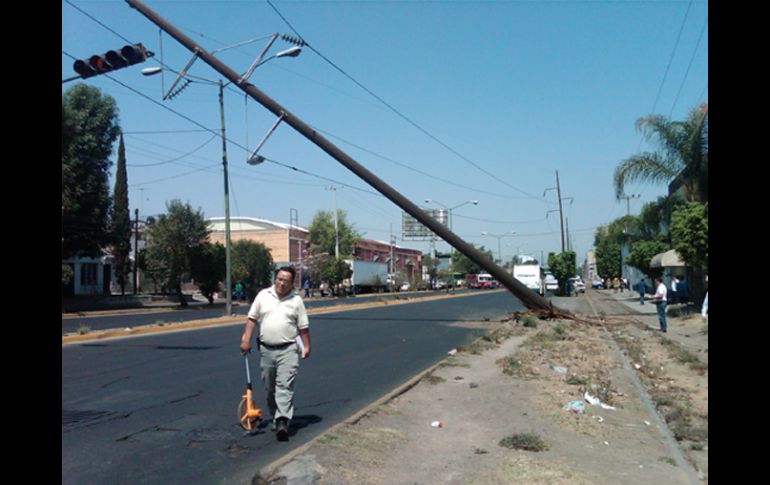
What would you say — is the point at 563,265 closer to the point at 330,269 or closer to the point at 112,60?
the point at 330,269

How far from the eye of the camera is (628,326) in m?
23.4

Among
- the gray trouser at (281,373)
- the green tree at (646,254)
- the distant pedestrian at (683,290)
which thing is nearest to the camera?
the gray trouser at (281,373)

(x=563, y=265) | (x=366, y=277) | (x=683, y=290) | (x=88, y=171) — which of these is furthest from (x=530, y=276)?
(x=88, y=171)

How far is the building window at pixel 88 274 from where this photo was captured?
167ft

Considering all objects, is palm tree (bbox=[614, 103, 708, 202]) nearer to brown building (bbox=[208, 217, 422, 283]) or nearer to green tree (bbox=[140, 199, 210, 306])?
green tree (bbox=[140, 199, 210, 306])

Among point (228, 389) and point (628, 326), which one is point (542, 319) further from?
point (228, 389)

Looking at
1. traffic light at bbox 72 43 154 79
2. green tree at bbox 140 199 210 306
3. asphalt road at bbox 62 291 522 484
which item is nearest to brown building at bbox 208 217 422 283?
green tree at bbox 140 199 210 306

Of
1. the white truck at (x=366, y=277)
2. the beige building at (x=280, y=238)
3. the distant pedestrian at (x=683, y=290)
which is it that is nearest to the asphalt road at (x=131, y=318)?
the distant pedestrian at (x=683, y=290)

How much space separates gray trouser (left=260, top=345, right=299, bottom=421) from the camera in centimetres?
657

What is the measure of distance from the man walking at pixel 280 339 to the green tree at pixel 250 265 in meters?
43.6

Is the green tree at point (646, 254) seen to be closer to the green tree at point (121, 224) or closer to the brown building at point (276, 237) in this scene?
the brown building at point (276, 237)

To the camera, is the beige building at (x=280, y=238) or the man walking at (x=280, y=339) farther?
the beige building at (x=280, y=238)
